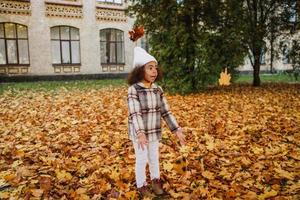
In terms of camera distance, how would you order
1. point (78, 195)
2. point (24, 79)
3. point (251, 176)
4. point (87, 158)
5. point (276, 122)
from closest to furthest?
1. point (78, 195)
2. point (251, 176)
3. point (87, 158)
4. point (276, 122)
5. point (24, 79)

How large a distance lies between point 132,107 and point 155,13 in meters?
9.85

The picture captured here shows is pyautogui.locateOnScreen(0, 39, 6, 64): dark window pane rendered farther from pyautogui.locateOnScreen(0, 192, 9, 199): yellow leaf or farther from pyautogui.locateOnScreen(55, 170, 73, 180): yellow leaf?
pyautogui.locateOnScreen(0, 192, 9, 199): yellow leaf

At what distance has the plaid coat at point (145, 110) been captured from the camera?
3.30 metres

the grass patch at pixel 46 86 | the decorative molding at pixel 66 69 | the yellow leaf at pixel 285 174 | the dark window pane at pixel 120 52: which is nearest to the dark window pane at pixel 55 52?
the decorative molding at pixel 66 69

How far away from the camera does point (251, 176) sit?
412 centimetres

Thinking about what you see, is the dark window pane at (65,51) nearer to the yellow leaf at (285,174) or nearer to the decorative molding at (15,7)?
the decorative molding at (15,7)

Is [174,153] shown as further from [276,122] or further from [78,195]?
A: [276,122]

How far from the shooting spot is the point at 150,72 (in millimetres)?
3365

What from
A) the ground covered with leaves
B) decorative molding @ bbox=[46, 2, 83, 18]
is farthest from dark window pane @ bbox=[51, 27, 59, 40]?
the ground covered with leaves

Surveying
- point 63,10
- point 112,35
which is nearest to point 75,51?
point 63,10

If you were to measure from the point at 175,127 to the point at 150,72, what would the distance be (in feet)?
2.34

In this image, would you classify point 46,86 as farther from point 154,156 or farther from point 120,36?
point 154,156

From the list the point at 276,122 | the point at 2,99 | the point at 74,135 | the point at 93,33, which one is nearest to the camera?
the point at 74,135

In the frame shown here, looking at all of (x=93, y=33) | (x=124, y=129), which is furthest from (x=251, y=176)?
(x=93, y=33)
